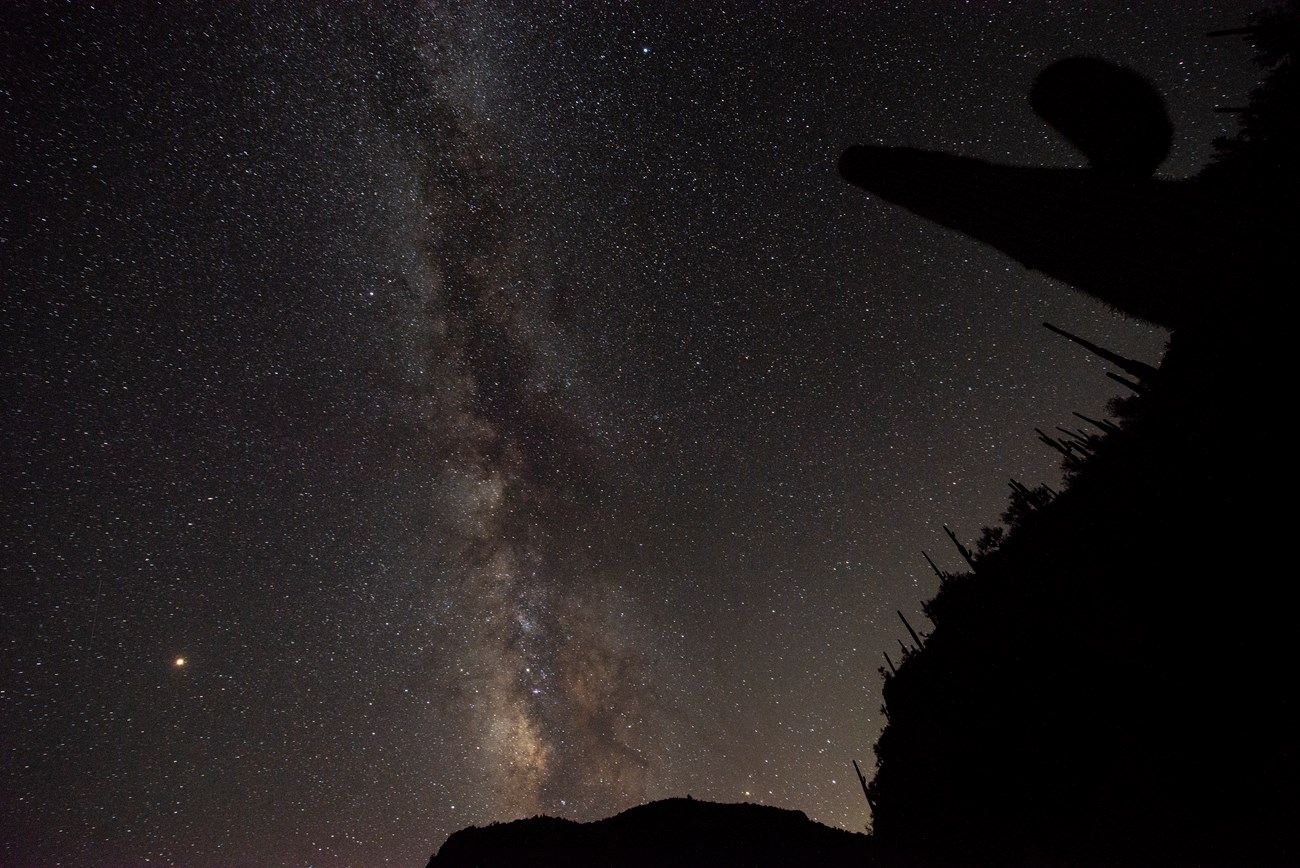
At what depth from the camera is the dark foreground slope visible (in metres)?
9.12

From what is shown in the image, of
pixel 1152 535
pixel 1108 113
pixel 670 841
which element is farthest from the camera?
pixel 1108 113

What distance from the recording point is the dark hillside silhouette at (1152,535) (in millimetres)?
7285

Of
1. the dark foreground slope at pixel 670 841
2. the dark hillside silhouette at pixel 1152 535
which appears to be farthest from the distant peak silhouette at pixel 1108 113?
the dark foreground slope at pixel 670 841

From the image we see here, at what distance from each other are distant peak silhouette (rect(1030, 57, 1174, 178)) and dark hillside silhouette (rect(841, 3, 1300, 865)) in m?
0.04

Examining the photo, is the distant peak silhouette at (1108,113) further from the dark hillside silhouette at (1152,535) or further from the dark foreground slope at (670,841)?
the dark foreground slope at (670,841)

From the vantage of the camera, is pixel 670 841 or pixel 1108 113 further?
pixel 1108 113

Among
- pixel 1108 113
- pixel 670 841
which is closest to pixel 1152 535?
pixel 1108 113

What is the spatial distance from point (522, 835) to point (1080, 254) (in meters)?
15.3

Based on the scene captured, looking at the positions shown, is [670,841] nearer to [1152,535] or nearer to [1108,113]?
[1152,535]

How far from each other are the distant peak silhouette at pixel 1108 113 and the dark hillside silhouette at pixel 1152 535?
4 cm

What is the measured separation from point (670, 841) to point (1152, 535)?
10.3 metres

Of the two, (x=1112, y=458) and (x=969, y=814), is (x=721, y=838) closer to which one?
(x=969, y=814)

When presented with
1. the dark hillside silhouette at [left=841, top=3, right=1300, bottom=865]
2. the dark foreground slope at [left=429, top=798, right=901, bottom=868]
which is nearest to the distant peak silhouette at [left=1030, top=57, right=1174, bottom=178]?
the dark hillside silhouette at [left=841, top=3, right=1300, bottom=865]

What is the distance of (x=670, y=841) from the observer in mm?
9734
